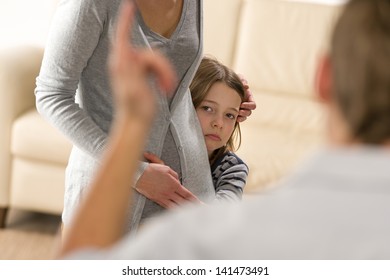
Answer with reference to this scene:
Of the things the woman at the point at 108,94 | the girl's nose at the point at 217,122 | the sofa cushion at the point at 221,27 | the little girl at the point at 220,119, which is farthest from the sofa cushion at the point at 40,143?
the woman at the point at 108,94

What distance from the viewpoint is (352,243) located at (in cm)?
61

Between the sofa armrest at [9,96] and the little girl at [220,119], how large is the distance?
5.20 feet

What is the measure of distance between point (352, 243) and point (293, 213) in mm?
47

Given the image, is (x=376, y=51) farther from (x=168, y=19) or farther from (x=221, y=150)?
(x=221, y=150)

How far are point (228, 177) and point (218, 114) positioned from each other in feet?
0.56

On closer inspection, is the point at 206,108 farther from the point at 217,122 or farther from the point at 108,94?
the point at 108,94

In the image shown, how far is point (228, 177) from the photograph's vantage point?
6.12 feet

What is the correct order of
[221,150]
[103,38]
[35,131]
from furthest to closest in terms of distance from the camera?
[35,131], [221,150], [103,38]

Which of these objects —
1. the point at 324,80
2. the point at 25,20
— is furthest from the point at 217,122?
the point at 25,20

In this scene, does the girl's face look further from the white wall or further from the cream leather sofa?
the white wall

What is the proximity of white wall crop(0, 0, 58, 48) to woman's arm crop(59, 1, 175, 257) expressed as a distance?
3933mm

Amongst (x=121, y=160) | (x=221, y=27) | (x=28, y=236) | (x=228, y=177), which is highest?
(x=121, y=160)

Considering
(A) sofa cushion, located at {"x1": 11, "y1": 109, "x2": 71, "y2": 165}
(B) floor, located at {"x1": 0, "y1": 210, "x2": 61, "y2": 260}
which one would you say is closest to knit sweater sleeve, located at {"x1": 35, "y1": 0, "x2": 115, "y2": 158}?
(B) floor, located at {"x1": 0, "y1": 210, "x2": 61, "y2": 260}
